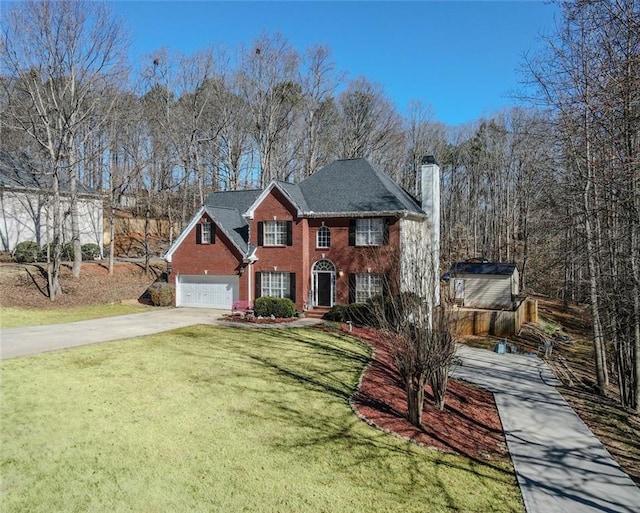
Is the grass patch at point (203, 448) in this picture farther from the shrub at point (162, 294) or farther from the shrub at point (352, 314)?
the shrub at point (162, 294)

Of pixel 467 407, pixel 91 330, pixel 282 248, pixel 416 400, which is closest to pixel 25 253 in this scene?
pixel 91 330

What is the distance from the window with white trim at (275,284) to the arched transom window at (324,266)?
5.41ft

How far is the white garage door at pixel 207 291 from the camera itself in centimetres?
2516

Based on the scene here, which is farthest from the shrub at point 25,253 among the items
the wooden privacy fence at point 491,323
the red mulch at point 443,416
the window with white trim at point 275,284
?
the wooden privacy fence at point 491,323

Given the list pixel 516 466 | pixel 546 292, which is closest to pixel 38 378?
pixel 516 466

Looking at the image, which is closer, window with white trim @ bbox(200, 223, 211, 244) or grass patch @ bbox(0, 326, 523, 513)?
grass patch @ bbox(0, 326, 523, 513)

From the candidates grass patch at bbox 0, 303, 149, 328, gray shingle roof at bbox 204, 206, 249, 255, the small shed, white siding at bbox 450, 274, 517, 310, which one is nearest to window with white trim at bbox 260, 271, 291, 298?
gray shingle roof at bbox 204, 206, 249, 255

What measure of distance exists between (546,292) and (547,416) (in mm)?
30964

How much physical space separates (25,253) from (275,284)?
17371 mm

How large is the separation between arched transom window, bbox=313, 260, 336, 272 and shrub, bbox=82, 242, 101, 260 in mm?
20194

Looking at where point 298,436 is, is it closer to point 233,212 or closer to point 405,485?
point 405,485

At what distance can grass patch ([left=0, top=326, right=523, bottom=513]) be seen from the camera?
21.1 ft

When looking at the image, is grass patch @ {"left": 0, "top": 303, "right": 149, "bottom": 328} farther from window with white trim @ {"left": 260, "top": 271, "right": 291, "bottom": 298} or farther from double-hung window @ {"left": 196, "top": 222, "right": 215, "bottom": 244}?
window with white trim @ {"left": 260, "top": 271, "right": 291, "bottom": 298}

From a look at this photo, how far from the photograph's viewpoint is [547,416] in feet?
40.0
